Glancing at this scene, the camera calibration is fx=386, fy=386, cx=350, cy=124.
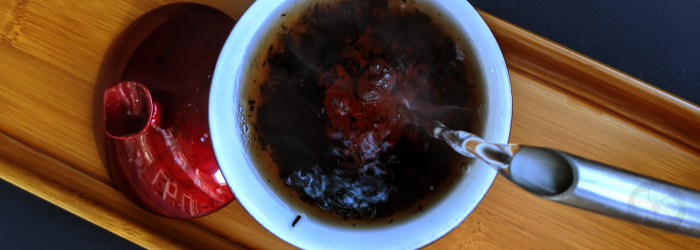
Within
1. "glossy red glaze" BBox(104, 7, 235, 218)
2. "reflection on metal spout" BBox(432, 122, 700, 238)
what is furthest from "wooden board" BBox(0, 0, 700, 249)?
"reflection on metal spout" BBox(432, 122, 700, 238)

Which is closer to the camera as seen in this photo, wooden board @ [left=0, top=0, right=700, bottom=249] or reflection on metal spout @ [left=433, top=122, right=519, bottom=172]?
reflection on metal spout @ [left=433, top=122, right=519, bottom=172]

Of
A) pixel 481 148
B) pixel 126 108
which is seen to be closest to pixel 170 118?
pixel 126 108

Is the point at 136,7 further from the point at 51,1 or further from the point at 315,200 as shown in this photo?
the point at 315,200

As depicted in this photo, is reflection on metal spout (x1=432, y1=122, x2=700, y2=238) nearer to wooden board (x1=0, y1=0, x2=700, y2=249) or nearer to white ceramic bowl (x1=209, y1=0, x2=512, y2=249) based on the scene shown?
white ceramic bowl (x1=209, y1=0, x2=512, y2=249)

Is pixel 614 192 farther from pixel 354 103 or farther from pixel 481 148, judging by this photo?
pixel 354 103

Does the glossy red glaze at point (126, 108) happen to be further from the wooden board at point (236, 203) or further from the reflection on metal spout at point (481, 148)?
the reflection on metal spout at point (481, 148)

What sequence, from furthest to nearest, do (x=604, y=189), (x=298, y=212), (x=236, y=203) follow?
(x=236, y=203)
(x=298, y=212)
(x=604, y=189)
